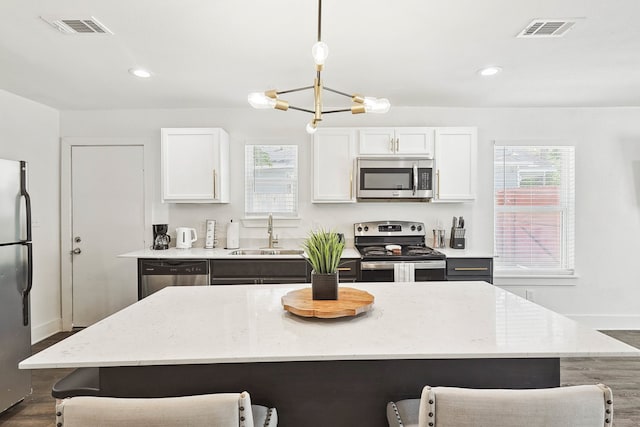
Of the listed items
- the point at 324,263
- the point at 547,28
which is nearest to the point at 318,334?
the point at 324,263

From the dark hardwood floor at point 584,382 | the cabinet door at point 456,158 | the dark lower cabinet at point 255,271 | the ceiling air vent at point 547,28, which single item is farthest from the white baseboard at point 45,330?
the ceiling air vent at point 547,28

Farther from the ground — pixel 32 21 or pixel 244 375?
pixel 32 21

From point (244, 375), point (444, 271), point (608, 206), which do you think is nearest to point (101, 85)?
point (244, 375)

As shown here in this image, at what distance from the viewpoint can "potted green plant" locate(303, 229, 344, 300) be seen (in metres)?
1.57

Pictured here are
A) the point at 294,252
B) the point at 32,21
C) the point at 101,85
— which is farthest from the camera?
the point at 294,252

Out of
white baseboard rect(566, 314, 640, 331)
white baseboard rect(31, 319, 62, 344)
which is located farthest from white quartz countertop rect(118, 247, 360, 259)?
white baseboard rect(566, 314, 640, 331)

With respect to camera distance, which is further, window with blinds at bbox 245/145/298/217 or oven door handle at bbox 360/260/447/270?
window with blinds at bbox 245/145/298/217

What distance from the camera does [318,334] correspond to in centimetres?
130

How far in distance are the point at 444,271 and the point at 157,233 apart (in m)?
2.98

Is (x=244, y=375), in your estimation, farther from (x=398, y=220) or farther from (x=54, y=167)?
(x=54, y=167)

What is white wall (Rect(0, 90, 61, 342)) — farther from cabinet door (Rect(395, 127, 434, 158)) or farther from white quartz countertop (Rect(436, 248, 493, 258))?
white quartz countertop (Rect(436, 248, 493, 258))

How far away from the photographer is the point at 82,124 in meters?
4.10

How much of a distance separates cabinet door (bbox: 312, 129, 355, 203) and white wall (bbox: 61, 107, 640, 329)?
325 millimetres

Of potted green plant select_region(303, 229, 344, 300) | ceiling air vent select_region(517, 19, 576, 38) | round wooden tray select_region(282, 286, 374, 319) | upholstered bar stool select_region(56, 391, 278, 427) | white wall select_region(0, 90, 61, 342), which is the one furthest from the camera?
white wall select_region(0, 90, 61, 342)
